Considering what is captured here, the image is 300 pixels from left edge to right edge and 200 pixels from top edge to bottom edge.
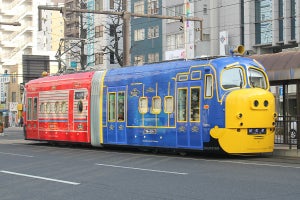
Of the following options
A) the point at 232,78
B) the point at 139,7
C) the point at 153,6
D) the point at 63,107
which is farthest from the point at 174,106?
the point at 139,7

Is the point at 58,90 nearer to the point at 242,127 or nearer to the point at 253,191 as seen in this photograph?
the point at 242,127

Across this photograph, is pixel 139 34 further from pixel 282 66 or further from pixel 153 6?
pixel 282 66

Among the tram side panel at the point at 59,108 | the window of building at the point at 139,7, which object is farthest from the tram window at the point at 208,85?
the window of building at the point at 139,7

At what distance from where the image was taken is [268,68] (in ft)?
66.3

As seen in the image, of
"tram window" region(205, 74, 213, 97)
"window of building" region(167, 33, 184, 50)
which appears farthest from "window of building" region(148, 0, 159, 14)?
"tram window" region(205, 74, 213, 97)

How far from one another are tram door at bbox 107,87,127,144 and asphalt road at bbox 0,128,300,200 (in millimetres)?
2856

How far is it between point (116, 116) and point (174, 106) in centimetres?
369

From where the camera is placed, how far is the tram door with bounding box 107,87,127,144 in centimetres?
2191

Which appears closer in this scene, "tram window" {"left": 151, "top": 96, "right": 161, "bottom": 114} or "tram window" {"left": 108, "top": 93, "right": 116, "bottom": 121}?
"tram window" {"left": 151, "top": 96, "right": 161, "bottom": 114}

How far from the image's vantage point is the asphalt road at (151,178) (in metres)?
10.6

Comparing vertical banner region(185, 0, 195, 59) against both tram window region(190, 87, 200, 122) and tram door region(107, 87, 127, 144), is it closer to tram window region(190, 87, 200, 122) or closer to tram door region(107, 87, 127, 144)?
tram door region(107, 87, 127, 144)

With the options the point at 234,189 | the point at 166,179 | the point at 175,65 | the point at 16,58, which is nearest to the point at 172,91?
the point at 175,65

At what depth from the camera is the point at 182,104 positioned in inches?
750

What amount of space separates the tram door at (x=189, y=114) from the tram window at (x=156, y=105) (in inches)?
44.2
